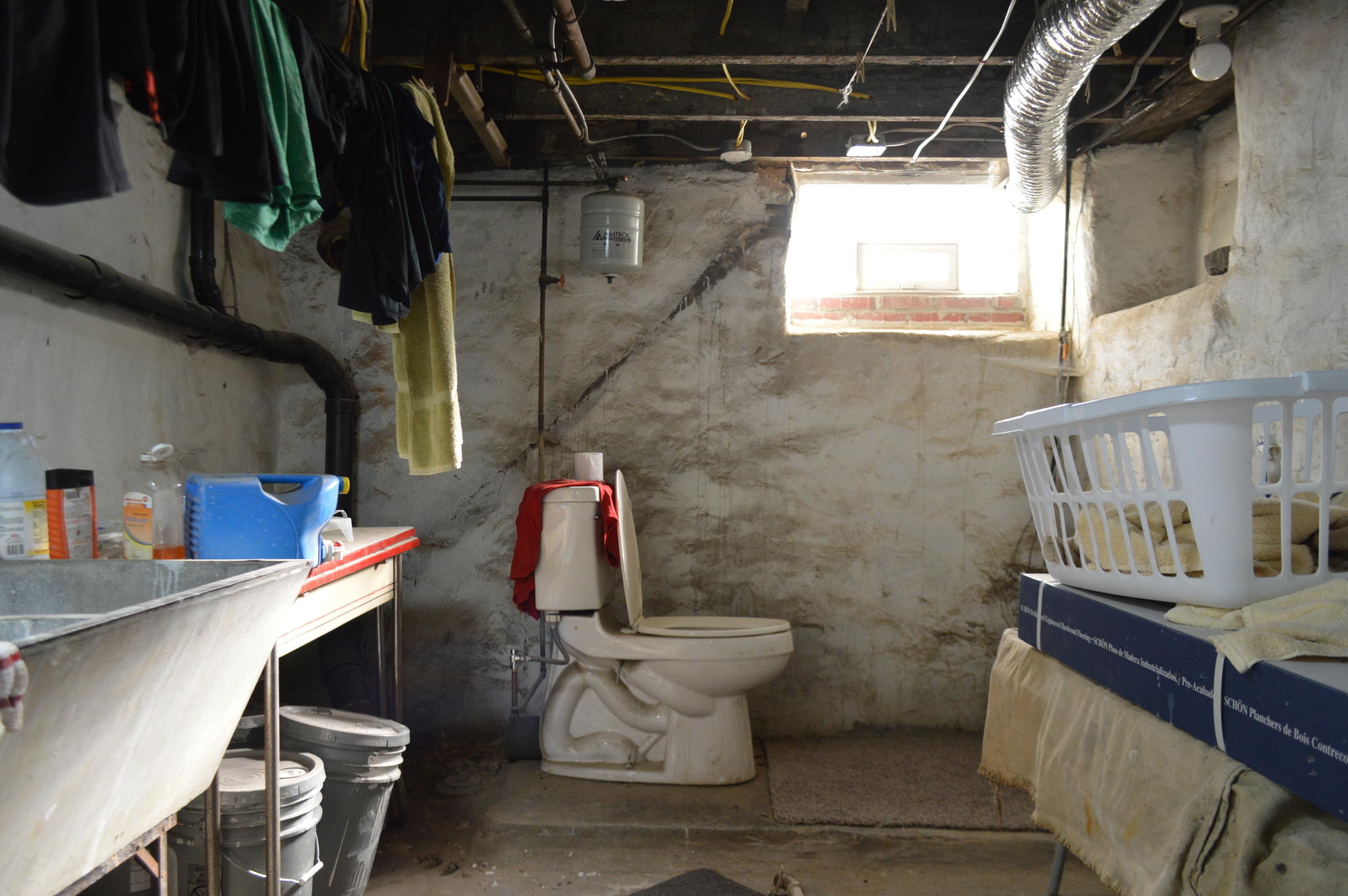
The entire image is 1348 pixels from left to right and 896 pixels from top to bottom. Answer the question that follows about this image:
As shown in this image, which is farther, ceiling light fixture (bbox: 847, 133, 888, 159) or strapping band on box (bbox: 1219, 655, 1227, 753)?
ceiling light fixture (bbox: 847, 133, 888, 159)

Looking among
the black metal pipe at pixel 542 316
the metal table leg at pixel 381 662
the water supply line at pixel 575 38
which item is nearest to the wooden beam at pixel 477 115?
the black metal pipe at pixel 542 316

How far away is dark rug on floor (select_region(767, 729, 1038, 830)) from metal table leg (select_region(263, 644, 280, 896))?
1.42 m

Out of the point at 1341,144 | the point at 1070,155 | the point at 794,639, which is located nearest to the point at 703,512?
the point at 794,639

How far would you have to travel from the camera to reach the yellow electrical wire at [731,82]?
103 inches

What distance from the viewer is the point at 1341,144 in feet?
6.21

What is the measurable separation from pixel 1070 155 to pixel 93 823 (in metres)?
3.33

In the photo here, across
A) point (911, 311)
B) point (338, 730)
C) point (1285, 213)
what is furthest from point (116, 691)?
point (911, 311)

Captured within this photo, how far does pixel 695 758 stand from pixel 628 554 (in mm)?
691

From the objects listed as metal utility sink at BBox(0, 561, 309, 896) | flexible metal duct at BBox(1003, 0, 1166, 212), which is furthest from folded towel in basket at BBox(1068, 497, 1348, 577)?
metal utility sink at BBox(0, 561, 309, 896)

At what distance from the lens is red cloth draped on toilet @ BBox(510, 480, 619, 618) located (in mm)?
2752

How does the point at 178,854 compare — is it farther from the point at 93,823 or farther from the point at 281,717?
the point at 93,823

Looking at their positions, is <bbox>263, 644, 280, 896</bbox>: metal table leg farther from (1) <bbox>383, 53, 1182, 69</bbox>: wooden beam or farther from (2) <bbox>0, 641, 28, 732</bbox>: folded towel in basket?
(1) <bbox>383, 53, 1182, 69</bbox>: wooden beam

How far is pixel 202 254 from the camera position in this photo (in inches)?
99.9

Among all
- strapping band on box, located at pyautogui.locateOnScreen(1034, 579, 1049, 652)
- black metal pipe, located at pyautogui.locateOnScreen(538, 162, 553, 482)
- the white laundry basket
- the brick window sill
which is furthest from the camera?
the brick window sill
